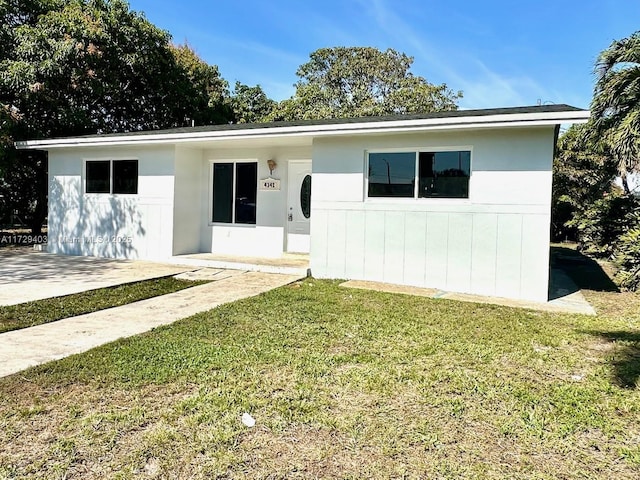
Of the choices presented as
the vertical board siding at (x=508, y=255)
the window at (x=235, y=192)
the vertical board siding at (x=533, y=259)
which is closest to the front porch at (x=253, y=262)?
the window at (x=235, y=192)

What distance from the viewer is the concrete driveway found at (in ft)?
22.0

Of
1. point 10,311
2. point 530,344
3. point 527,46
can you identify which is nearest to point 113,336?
point 10,311

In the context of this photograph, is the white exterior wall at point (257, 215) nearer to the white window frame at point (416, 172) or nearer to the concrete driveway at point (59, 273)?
the concrete driveway at point (59, 273)

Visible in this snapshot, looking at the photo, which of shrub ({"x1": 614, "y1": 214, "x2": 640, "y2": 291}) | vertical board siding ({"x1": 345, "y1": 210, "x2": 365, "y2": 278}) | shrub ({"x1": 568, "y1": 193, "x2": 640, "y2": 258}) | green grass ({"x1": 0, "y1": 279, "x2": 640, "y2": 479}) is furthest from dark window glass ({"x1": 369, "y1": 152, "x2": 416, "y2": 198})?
shrub ({"x1": 568, "y1": 193, "x2": 640, "y2": 258})

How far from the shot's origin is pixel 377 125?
7.51 metres

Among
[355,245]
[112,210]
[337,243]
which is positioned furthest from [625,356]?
[112,210]

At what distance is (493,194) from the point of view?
23.5 feet

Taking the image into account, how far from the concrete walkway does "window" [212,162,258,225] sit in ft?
10.6

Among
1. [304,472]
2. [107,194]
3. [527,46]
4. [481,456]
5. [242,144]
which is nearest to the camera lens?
[304,472]

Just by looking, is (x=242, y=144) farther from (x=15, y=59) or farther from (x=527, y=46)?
(x=527, y=46)

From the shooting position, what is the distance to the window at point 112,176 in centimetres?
1073

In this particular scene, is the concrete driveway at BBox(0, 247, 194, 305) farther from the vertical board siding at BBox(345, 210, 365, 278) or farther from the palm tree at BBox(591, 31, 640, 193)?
the palm tree at BBox(591, 31, 640, 193)

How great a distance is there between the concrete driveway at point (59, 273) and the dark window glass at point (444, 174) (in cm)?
497

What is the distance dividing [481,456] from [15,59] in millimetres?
15296
